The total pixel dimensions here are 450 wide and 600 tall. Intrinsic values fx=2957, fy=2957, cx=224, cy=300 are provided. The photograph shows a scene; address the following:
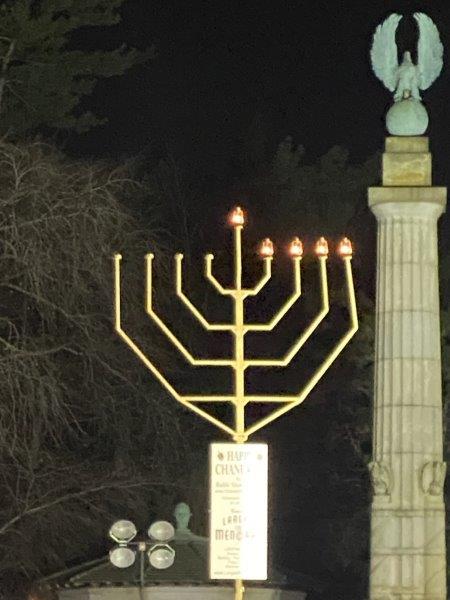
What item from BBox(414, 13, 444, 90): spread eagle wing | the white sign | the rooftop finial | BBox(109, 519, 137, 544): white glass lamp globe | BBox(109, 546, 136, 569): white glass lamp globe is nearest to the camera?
the white sign

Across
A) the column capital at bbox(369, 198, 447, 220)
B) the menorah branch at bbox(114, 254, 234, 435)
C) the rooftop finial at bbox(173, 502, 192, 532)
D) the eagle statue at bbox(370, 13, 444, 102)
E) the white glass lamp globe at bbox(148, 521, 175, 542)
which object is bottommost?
the white glass lamp globe at bbox(148, 521, 175, 542)

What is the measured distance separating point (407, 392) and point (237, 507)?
8473 millimetres

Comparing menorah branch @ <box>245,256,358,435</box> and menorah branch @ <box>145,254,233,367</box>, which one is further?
menorah branch @ <box>245,256,358,435</box>

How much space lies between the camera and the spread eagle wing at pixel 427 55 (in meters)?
34.1

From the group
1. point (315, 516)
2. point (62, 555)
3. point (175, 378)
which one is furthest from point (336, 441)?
point (62, 555)

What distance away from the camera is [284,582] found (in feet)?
123

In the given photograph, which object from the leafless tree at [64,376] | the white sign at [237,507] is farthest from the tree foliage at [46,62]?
the white sign at [237,507]

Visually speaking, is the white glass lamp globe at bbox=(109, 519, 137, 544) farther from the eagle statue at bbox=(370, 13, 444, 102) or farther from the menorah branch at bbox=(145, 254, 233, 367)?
the eagle statue at bbox=(370, 13, 444, 102)

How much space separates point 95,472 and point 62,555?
1.37 m

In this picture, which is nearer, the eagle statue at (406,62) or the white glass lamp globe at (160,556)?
the white glass lamp globe at (160,556)

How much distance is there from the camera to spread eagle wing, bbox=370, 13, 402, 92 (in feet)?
112

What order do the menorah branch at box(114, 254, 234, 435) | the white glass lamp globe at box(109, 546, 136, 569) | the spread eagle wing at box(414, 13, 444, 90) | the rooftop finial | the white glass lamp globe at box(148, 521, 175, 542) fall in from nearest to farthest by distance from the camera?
the menorah branch at box(114, 254, 234, 435) < the white glass lamp globe at box(109, 546, 136, 569) < the white glass lamp globe at box(148, 521, 175, 542) < the spread eagle wing at box(414, 13, 444, 90) < the rooftop finial

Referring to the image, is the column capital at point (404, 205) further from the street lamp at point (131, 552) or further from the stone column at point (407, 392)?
the street lamp at point (131, 552)

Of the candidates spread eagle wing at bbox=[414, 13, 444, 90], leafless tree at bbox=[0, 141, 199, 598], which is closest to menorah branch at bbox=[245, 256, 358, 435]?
leafless tree at bbox=[0, 141, 199, 598]
